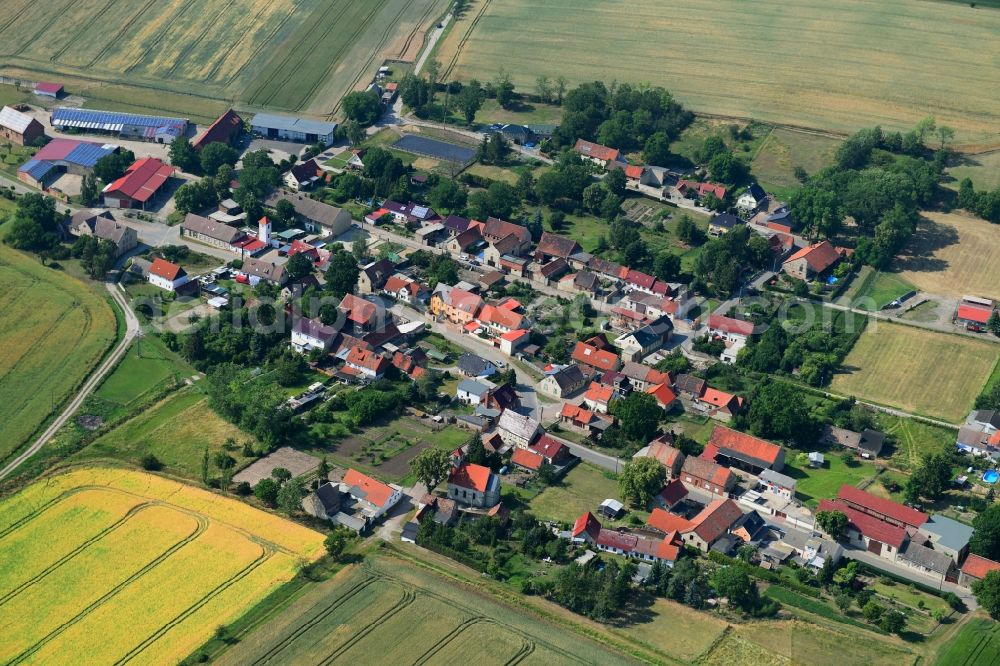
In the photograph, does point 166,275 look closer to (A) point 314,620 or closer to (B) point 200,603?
(B) point 200,603

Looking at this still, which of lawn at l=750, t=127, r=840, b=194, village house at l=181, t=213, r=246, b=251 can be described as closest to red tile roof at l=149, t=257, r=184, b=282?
village house at l=181, t=213, r=246, b=251

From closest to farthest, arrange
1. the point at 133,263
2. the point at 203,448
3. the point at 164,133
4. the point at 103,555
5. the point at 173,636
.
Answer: the point at 173,636
the point at 103,555
the point at 203,448
the point at 133,263
the point at 164,133

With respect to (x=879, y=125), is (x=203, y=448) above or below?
below

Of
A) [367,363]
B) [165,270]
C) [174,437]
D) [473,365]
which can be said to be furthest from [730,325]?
[165,270]

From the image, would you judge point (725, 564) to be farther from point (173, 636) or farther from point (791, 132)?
point (791, 132)

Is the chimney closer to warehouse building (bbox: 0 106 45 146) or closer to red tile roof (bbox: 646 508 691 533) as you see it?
warehouse building (bbox: 0 106 45 146)

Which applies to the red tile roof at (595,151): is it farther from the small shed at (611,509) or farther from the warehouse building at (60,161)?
the small shed at (611,509)

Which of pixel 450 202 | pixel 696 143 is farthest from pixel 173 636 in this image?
pixel 696 143
